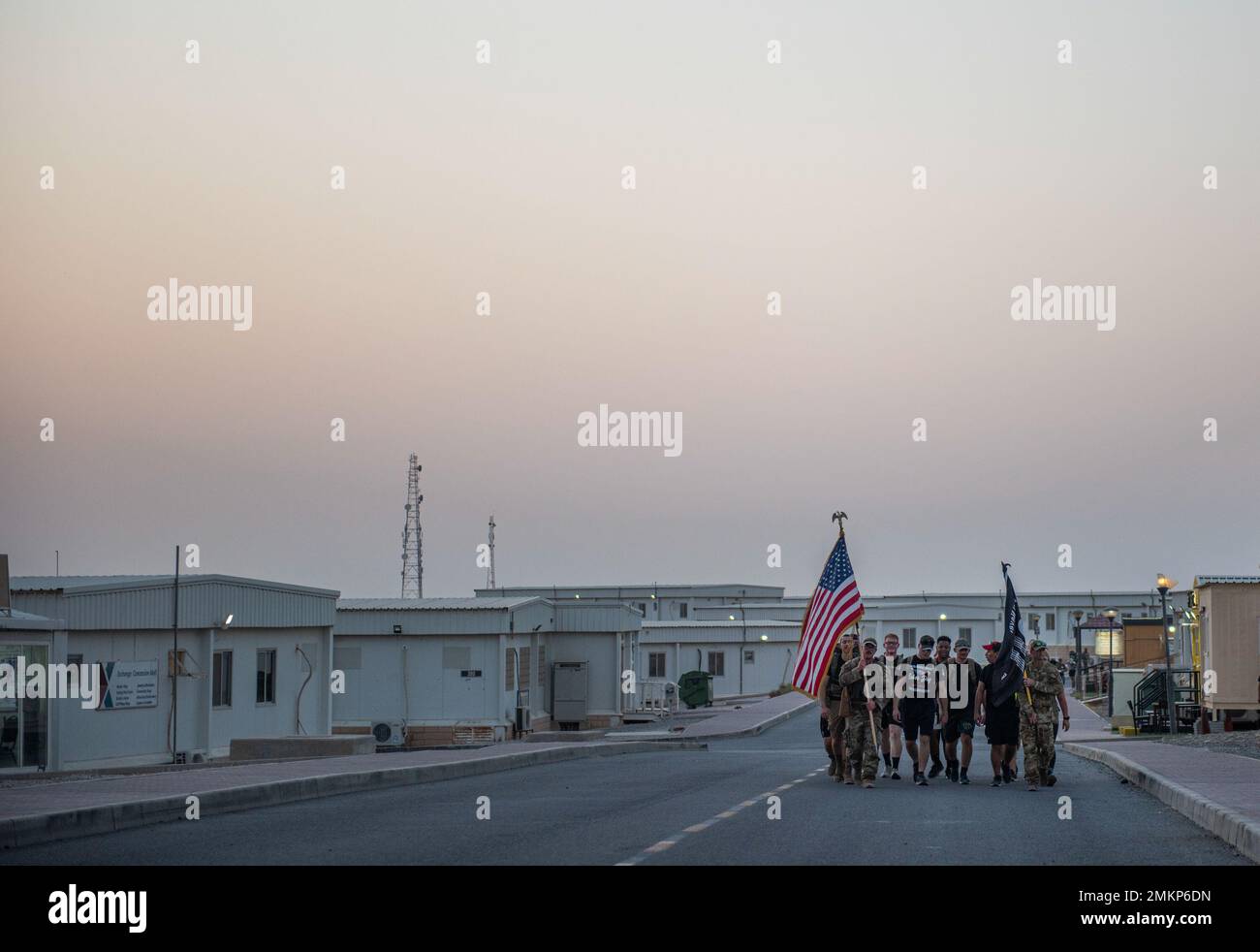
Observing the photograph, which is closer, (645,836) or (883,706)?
(645,836)

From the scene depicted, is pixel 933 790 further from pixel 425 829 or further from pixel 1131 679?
pixel 1131 679

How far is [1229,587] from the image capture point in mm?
36594

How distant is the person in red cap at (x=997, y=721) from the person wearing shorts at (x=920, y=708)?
22.0 inches

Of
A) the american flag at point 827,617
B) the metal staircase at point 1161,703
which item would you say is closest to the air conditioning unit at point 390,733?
the metal staircase at point 1161,703

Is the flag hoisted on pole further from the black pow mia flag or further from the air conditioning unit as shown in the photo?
the air conditioning unit

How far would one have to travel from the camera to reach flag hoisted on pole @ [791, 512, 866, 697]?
21.2 meters

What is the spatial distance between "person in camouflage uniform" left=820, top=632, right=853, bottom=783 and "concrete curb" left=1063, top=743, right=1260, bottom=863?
3.74 metres

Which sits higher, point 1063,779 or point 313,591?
point 313,591

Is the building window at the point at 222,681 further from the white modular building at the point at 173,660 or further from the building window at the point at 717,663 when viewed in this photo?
the building window at the point at 717,663

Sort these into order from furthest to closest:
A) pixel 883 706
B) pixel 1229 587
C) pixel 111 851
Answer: pixel 1229 587, pixel 883 706, pixel 111 851

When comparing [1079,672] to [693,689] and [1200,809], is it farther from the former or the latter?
[1200,809]

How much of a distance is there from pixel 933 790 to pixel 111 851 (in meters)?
9.98
